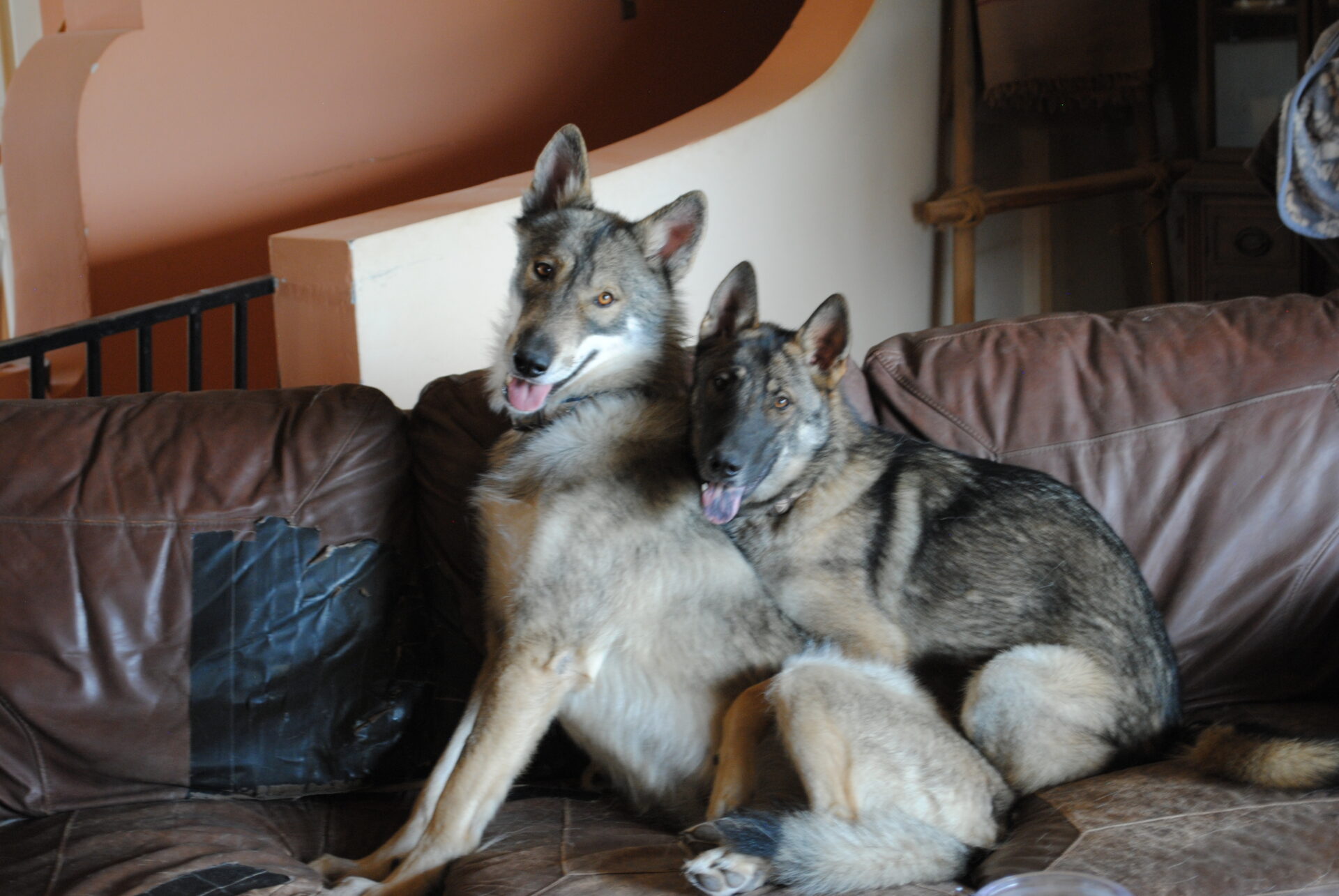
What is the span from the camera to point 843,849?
1.67 m

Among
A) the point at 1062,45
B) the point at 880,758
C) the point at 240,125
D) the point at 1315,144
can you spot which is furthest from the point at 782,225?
the point at 880,758

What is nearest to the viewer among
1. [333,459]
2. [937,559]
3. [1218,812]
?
[1218,812]

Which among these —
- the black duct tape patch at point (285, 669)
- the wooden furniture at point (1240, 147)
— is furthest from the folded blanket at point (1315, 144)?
the black duct tape patch at point (285, 669)

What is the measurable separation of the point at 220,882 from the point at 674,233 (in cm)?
147

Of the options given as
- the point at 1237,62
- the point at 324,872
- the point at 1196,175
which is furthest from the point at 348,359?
the point at 1237,62

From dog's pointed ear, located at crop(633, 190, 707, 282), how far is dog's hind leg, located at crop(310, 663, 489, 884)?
90 cm

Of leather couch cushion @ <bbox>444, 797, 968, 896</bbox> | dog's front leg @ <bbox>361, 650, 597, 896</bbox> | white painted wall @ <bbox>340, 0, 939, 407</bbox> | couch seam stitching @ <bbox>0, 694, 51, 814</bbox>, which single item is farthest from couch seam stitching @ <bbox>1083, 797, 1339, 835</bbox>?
white painted wall @ <bbox>340, 0, 939, 407</bbox>

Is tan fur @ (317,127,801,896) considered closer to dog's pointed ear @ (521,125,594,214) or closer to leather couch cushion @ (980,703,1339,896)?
dog's pointed ear @ (521,125,594,214)

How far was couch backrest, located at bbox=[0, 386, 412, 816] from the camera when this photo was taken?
7.00 feet

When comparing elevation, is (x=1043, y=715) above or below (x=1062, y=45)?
below

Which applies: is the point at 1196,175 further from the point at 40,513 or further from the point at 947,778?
the point at 40,513

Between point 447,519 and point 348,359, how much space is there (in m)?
0.91

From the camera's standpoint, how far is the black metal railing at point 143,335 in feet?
9.12

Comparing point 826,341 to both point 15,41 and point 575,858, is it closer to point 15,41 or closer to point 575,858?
point 575,858
